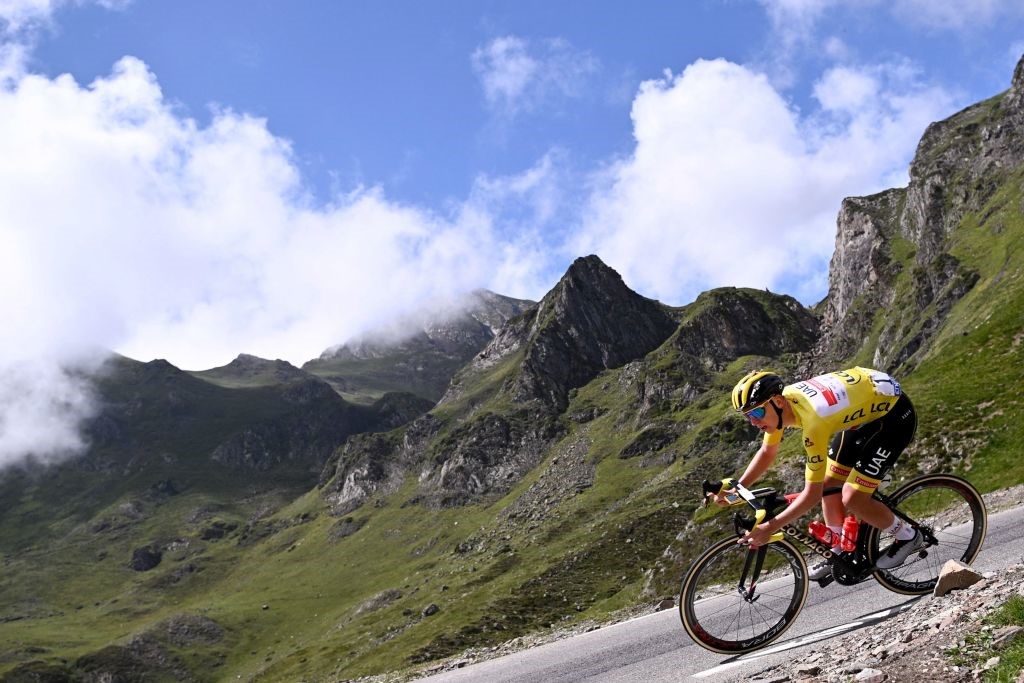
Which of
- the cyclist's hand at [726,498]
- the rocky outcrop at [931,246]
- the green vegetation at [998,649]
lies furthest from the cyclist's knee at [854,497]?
the rocky outcrop at [931,246]

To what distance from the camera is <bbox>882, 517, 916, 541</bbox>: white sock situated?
34.7 ft

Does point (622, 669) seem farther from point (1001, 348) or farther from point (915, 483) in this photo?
point (1001, 348)

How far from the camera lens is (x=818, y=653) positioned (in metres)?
9.47

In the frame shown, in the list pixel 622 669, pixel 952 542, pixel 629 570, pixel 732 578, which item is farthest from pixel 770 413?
pixel 629 570

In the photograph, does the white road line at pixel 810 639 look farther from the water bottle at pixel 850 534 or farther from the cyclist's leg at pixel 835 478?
the cyclist's leg at pixel 835 478

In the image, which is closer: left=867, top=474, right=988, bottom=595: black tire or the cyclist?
the cyclist

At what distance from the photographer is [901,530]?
1066cm

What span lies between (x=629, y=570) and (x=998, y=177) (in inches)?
4671

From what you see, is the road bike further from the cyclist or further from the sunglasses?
the sunglasses

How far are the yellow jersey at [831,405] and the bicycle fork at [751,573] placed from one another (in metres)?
1.29

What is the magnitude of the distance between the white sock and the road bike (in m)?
0.09

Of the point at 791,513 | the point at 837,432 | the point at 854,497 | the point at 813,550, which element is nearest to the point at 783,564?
the point at 813,550

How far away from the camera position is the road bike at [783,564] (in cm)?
1053

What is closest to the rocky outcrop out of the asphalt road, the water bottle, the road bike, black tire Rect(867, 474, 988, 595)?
the asphalt road
